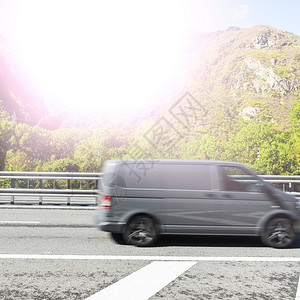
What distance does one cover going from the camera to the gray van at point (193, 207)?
257 inches

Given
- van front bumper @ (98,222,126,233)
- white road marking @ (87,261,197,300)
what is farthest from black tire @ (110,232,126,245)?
white road marking @ (87,261,197,300)

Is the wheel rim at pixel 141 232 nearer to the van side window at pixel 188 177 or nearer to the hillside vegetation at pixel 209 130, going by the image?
the van side window at pixel 188 177

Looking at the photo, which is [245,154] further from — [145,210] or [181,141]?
[145,210]

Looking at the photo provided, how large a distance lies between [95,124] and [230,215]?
175 meters

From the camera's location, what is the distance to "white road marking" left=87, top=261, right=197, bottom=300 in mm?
4258

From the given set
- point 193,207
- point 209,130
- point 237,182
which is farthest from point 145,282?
point 209,130

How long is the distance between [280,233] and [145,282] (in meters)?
3.19

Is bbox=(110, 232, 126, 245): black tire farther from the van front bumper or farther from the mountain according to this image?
the mountain

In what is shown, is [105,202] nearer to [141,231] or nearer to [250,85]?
[141,231]

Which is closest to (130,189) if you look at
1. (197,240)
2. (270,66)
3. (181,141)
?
(197,240)

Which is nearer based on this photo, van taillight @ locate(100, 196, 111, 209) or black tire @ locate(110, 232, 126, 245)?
van taillight @ locate(100, 196, 111, 209)

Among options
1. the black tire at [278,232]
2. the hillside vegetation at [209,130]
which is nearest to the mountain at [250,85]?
→ the hillside vegetation at [209,130]

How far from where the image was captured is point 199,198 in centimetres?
654

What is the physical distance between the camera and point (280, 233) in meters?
6.61
